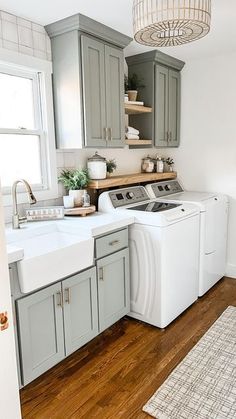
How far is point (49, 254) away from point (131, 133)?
1.75 metres

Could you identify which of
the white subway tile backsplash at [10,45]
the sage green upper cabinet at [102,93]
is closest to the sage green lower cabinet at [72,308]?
the sage green upper cabinet at [102,93]

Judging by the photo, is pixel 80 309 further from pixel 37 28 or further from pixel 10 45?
pixel 37 28

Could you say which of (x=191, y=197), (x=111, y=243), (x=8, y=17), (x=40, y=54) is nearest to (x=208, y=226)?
(x=191, y=197)

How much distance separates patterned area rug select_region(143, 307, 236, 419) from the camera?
66.7 inches

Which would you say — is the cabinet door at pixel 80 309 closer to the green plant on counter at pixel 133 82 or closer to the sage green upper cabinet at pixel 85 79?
the sage green upper cabinet at pixel 85 79

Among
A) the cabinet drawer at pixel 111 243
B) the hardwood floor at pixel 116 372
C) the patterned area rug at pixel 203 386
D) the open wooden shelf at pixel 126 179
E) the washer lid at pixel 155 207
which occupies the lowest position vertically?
the hardwood floor at pixel 116 372

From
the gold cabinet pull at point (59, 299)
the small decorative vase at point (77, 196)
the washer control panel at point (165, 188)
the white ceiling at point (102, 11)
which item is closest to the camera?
the gold cabinet pull at point (59, 299)

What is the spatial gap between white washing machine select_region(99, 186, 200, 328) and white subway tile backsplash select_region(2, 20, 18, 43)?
1344mm

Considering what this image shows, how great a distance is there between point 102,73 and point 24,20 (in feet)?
2.19

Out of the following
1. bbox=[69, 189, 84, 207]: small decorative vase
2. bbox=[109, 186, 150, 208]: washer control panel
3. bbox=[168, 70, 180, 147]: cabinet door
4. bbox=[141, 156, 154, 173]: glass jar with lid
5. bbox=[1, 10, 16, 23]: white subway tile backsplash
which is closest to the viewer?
bbox=[1, 10, 16, 23]: white subway tile backsplash

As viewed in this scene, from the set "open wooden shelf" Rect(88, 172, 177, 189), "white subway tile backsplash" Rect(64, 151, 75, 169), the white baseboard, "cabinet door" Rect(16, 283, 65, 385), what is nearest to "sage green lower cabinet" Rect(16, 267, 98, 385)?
"cabinet door" Rect(16, 283, 65, 385)

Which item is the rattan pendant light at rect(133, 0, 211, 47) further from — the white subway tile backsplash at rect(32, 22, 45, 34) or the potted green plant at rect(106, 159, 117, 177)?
the potted green plant at rect(106, 159, 117, 177)

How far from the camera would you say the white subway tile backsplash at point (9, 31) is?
214 cm

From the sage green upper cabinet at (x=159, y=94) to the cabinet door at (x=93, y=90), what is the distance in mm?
780
